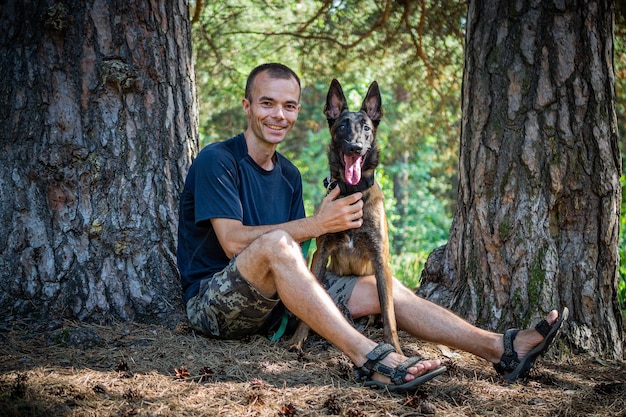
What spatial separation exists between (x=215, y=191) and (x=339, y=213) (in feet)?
2.64

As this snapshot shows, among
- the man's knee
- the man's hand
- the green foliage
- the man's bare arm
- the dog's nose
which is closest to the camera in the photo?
the man's knee

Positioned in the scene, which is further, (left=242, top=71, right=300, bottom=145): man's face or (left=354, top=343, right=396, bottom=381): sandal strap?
(left=242, top=71, right=300, bottom=145): man's face

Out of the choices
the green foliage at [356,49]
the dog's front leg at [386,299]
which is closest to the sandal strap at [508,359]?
the dog's front leg at [386,299]

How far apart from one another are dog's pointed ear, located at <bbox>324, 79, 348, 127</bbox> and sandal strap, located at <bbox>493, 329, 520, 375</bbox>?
2017 millimetres

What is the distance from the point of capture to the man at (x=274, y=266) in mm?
2938

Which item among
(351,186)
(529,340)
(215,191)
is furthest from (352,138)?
(529,340)

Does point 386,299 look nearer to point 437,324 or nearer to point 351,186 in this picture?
point 437,324

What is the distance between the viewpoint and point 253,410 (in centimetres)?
246

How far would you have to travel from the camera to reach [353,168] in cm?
369

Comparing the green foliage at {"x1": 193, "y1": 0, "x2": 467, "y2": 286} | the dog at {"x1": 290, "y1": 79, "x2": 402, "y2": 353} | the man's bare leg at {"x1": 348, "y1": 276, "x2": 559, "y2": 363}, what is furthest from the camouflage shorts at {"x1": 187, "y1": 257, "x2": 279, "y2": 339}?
the green foliage at {"x1": 193, "y1": 0, "x2": 467, "y2": 286}

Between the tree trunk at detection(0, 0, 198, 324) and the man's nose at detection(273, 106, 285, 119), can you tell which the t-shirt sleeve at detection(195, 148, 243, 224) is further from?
the tree trunk at detection(0, 0, 198, 324)

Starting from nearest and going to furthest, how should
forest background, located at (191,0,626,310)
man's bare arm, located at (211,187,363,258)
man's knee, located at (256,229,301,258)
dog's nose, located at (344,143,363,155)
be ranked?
man's knee, located at (256,229,301,258) → man's bare arm, located at (211,187,363,258) → dog's nose, located at (344,143,363,155) → forest background, located at (191,0,626,310)

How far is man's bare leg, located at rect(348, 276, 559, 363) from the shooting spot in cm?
319

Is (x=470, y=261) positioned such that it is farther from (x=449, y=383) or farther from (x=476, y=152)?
(x=449, y=383)
